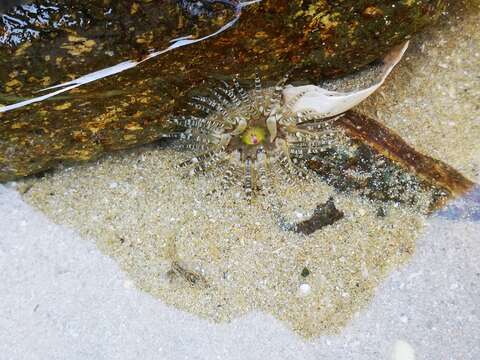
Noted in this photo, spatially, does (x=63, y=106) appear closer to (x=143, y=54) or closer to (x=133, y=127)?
(x=133, y=127)

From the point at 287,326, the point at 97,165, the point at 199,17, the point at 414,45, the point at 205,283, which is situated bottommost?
the point at 287,326

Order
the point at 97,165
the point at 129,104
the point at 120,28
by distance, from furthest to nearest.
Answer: the point at 97,165 < the point at 129,104 < the point at 120,28

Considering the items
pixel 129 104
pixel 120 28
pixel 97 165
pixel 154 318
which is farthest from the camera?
pixel 97 165

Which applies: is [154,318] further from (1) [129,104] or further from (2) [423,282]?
(2) [423,282]

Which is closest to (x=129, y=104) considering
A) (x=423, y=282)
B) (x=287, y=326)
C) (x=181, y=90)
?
(x=181, y=90)

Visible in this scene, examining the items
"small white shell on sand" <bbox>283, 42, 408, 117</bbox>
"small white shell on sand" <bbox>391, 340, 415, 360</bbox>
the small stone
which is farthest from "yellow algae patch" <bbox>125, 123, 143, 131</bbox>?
"small white shell on sand" <bbox>391, 340, 415, 360</bbox>

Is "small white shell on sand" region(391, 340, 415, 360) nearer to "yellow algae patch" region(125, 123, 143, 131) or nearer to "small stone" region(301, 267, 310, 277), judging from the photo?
"small stone" region(301, 267, 310, 277)

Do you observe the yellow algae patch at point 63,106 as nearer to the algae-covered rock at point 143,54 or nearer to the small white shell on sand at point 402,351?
the algae-covered rock at point 143,54
